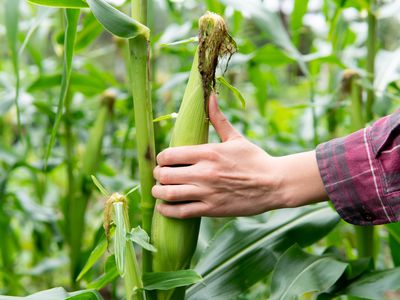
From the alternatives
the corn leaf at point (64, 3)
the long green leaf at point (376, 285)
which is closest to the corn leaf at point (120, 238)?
the corn leaf at point (64, 3)

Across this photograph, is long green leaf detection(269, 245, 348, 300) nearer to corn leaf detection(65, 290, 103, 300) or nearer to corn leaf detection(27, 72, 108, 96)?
corn leaf detection(65, 290, 103, 300)

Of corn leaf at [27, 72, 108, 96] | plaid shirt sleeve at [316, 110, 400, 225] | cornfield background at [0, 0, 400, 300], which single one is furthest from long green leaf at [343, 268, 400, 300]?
corn leaf at [27, 72, 108, 96]

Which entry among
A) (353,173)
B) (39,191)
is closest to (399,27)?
(39,191)

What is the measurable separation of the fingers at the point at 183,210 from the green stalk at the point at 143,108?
3cm

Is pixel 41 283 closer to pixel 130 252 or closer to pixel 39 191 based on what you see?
pixel 39 191

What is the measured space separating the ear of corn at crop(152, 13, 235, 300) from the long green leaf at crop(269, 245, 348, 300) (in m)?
0.16

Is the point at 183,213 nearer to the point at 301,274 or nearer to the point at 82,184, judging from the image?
the point at 301,274

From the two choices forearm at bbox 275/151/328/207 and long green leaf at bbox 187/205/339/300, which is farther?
long green leaf at bbox 187/205/339/300

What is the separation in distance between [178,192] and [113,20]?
19cm

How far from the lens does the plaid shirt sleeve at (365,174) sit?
610 millimetres

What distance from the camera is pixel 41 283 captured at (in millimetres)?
1726

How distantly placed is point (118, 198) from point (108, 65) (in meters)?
4.36

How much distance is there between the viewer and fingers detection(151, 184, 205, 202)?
577 mm

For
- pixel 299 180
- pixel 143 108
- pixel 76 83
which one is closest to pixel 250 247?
pixel 299 180
